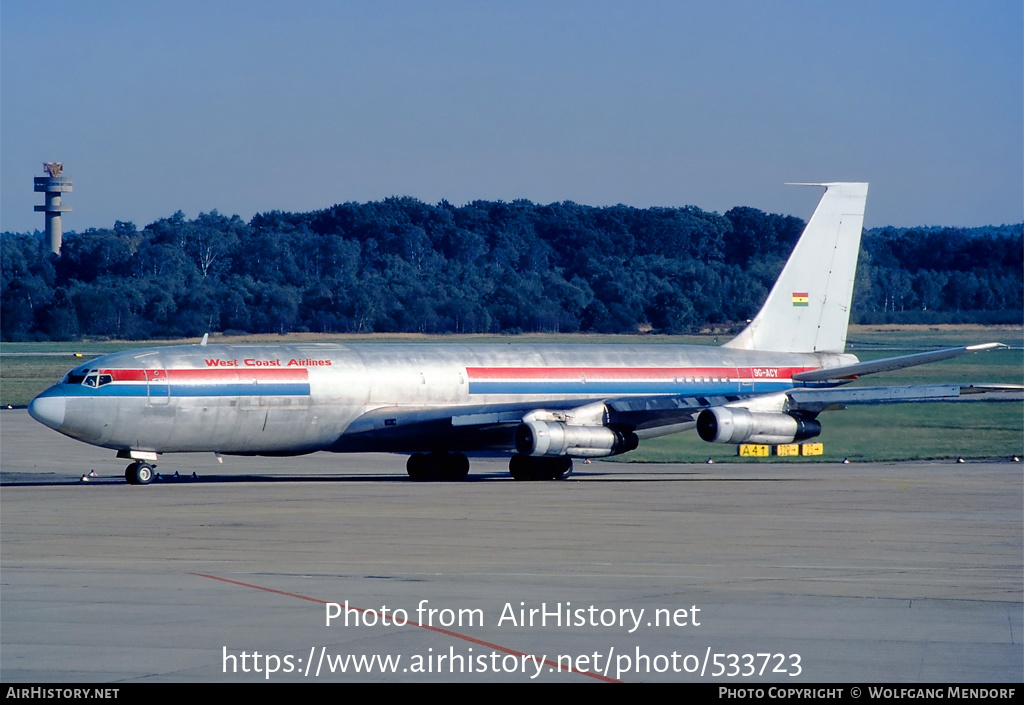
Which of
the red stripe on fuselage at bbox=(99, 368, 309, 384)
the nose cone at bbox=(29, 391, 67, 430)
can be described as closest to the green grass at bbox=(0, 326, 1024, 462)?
the red stripe on fuselage at bbox=(99, 368, 309, 384)

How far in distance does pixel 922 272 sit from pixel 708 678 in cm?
10047

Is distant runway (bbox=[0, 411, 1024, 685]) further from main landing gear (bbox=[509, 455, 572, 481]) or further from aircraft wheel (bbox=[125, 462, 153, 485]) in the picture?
main landing gear (bbox=[509, 455, 572, 481])

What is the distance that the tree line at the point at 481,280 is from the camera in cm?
9906

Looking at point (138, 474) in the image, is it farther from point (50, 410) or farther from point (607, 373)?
point (607, 373)

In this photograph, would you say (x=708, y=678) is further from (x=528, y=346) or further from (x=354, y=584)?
(x=528, y=346)

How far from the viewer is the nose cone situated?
3747 centimetres

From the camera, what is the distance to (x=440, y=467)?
42.9 metres

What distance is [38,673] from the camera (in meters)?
14.4

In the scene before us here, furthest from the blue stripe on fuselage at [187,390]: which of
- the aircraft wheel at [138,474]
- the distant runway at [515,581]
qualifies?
the distant runway at [515,581]

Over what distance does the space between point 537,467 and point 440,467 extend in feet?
9.94

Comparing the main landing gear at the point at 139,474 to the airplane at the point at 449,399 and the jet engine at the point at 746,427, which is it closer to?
the airplane at the point at 449,399

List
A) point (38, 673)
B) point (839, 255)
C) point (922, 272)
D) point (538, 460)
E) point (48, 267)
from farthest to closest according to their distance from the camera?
A: point (48, 267) → point (922, 272) → point (839, 255) → point (538, 460) → point (38, 673)

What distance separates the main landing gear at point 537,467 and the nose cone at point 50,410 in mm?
12237
